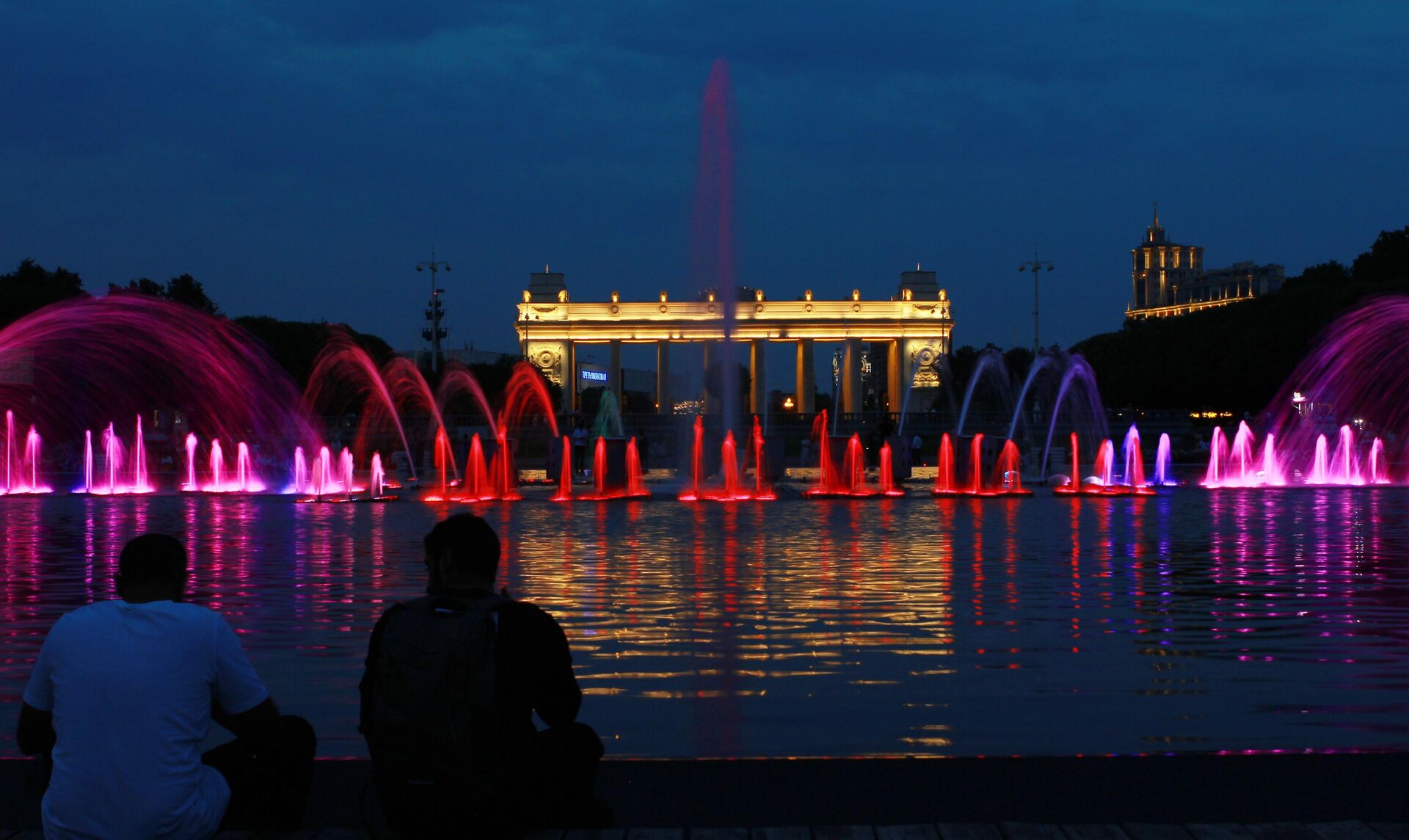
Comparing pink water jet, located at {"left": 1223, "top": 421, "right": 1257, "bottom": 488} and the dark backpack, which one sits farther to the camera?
pink water jet, located at {"left": 1223, "top": 421, "right": 1257, "bottom": 488}

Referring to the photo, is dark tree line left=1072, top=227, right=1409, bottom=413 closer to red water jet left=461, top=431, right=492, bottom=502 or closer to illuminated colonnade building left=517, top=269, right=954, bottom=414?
illuminated colonnade building left=517, top=269, right=954, bottom=414

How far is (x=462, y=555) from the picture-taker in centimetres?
448

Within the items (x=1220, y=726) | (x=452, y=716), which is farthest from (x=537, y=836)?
(x=1220, y=726)

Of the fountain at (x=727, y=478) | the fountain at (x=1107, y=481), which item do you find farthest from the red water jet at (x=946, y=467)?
the fountain at (x=727, y=478)

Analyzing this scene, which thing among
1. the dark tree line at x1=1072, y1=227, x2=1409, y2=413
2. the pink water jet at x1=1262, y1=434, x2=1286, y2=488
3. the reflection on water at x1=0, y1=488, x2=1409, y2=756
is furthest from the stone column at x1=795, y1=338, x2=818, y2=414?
the reflection on water at x1=0, y1=488, x2=1409, y2=756

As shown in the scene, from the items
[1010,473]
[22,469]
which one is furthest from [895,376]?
[1010,473]

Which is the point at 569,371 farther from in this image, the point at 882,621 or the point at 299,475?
the point at 882,621

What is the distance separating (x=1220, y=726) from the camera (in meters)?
7.01

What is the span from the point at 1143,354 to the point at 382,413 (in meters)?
40.2

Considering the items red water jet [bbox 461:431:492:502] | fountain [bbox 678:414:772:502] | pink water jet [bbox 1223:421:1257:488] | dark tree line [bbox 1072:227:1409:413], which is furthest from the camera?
dark tree line [bbox 1072:227:1409:413]

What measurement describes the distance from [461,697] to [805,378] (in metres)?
121

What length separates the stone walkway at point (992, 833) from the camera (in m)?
4.73

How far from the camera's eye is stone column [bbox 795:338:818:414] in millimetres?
123438

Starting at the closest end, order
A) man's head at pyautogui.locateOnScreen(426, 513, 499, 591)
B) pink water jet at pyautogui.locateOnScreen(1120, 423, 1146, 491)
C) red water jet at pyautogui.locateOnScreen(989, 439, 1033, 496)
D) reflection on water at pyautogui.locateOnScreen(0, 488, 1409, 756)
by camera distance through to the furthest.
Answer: man's head at pyautogui.locateOnScreen(426, 513, 499, 591)
reflection on water at pyautogui.locateOnScreen(0, 488, 1409, 756)
pink water jet at pyautogui.locateOnScreen(1120, 423, 1146, 491)
red water jet at pyautogui.locateOnScreen(989, 439, 1033, 496)
